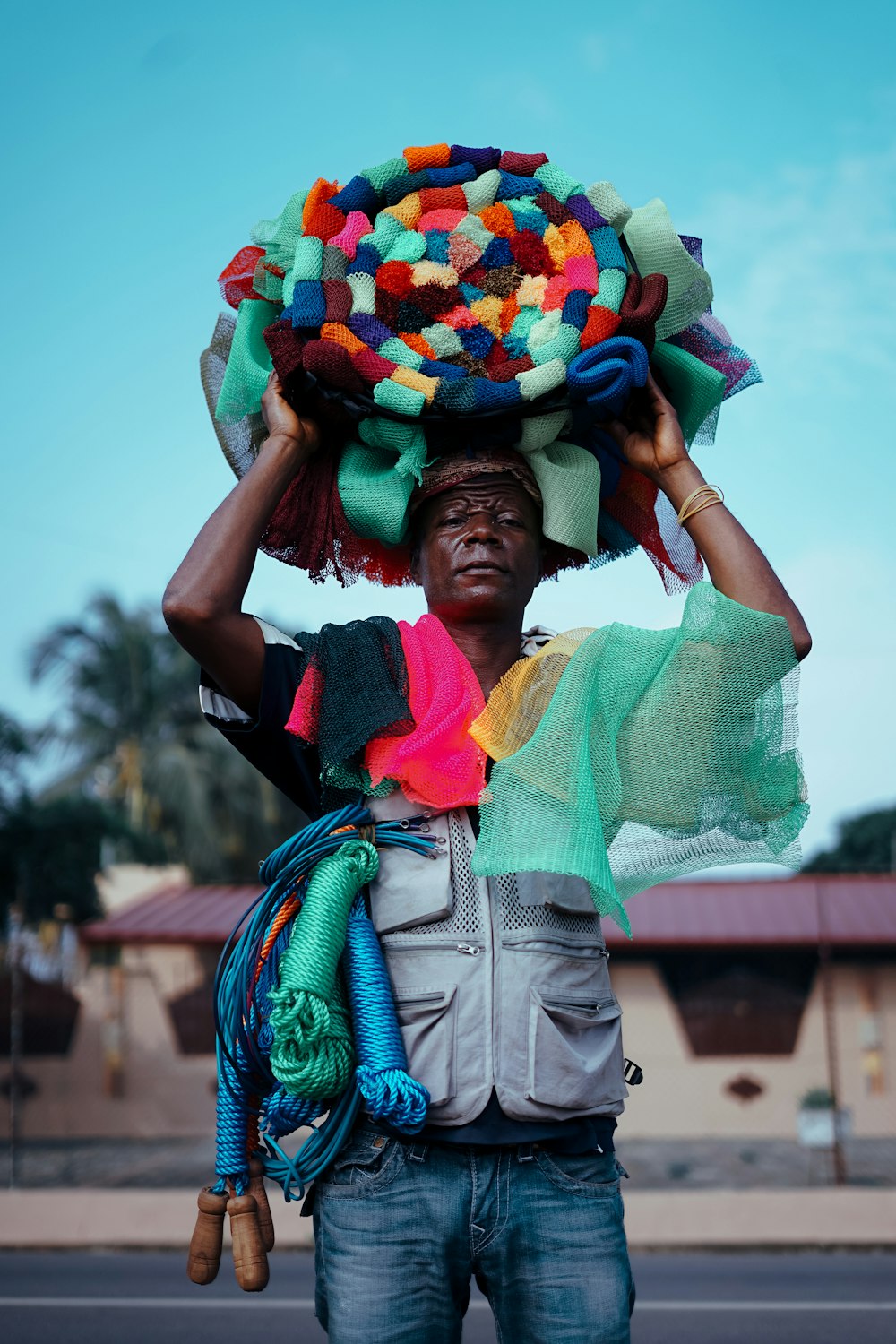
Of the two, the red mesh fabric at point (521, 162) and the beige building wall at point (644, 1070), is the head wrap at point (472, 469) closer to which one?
the red mesh fabric at point (521, 162)

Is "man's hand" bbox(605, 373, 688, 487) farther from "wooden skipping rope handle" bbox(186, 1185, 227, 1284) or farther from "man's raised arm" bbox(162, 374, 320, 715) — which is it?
"wooden skipping rope handle" bbox(186, 1185, 227, 1284)

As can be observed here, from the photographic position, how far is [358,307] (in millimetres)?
2279

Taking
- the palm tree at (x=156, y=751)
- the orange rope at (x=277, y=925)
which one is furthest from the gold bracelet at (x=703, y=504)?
the palm tree at (x=156, y=751)

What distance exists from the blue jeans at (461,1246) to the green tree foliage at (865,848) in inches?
1720

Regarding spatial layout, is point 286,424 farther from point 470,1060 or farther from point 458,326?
point 470,1060

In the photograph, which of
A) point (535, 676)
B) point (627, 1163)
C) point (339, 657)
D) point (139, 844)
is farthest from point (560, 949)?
point (139, 844)

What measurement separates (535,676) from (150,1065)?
50.2ft

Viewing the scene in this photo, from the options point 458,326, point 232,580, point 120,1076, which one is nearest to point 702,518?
point 458,326

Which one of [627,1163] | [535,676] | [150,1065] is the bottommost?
[627,1163]

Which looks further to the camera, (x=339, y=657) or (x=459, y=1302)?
(x=339, y=657)

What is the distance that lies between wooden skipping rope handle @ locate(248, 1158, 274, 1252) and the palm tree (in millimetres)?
19295

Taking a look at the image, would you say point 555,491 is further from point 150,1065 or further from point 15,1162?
point 150,1065

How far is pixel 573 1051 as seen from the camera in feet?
6.49

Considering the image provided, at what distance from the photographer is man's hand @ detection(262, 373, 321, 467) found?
2275mm
